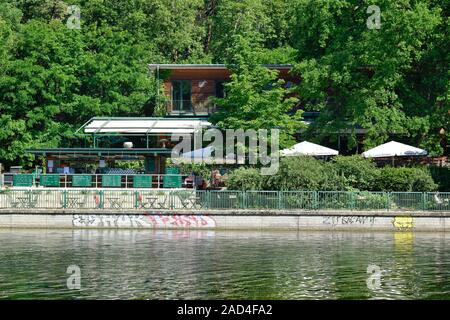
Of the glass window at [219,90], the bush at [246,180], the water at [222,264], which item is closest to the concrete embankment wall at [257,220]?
the water at [222,264]

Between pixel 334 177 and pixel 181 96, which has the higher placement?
pixel 181 96

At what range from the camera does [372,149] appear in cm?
5197

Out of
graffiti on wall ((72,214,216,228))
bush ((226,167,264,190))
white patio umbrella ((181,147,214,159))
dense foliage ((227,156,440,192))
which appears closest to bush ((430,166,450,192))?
dense foliage ((227,156,440,192))

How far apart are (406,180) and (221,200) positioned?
32.0 ft

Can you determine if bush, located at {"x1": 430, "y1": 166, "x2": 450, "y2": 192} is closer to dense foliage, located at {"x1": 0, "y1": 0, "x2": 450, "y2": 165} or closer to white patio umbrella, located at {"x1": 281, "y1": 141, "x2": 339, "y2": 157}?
dense foliage, located at {"x1": 0, "y1": 0, "x2": 450, "y2": 165}

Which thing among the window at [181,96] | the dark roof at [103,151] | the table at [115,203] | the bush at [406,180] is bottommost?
the table at [115,203]

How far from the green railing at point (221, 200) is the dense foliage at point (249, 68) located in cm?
308

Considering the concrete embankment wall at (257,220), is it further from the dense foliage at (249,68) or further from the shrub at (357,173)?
the dense foliage at (249,68)

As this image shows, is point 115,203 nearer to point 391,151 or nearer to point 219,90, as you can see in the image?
point 391,151

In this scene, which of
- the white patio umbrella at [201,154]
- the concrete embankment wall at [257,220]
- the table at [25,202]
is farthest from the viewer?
the white patio umbrella at [201,154]

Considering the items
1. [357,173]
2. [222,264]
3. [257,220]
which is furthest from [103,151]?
[222,264]

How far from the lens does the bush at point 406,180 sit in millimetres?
47812

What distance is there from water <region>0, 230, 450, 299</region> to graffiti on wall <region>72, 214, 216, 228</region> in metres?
1.10

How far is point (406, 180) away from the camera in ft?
157
